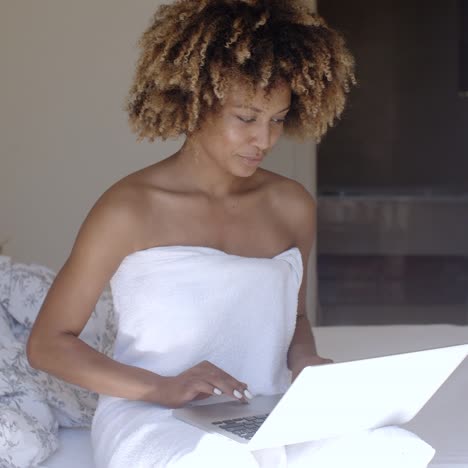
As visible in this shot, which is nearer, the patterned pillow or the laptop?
the laptop

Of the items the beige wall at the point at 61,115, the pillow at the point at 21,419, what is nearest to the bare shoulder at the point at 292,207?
the pillow at the point at 21,419

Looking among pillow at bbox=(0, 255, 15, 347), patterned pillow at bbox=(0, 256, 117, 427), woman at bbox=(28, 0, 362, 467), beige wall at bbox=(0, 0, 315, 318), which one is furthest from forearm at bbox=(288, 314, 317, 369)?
beige wall at bbox=(0, 0, 315, 318)

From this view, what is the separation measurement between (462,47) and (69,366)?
8.65 m

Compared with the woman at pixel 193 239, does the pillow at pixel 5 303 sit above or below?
below

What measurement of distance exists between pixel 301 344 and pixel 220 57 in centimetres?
62

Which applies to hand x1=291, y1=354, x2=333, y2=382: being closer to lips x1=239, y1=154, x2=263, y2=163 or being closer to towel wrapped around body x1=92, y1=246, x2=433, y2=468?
towel wrapped around body x1=92, y1=246, x2=433, y2=468

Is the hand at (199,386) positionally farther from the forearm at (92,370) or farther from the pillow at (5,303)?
the pillow at (5,303)

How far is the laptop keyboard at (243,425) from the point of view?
5.47ft

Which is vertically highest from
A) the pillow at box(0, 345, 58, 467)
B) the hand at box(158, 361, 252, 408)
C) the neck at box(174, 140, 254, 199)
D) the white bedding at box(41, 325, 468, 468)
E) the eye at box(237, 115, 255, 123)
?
the eye at box(237, 115, 255, 123)

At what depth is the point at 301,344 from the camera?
7.04 ft

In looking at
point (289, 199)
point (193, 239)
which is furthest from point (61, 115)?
point (193, 239)

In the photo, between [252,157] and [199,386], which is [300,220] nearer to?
[252,157]

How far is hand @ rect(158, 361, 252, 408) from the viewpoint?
1.76 metres

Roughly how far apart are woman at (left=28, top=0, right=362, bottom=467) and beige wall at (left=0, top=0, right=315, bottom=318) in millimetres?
2068
